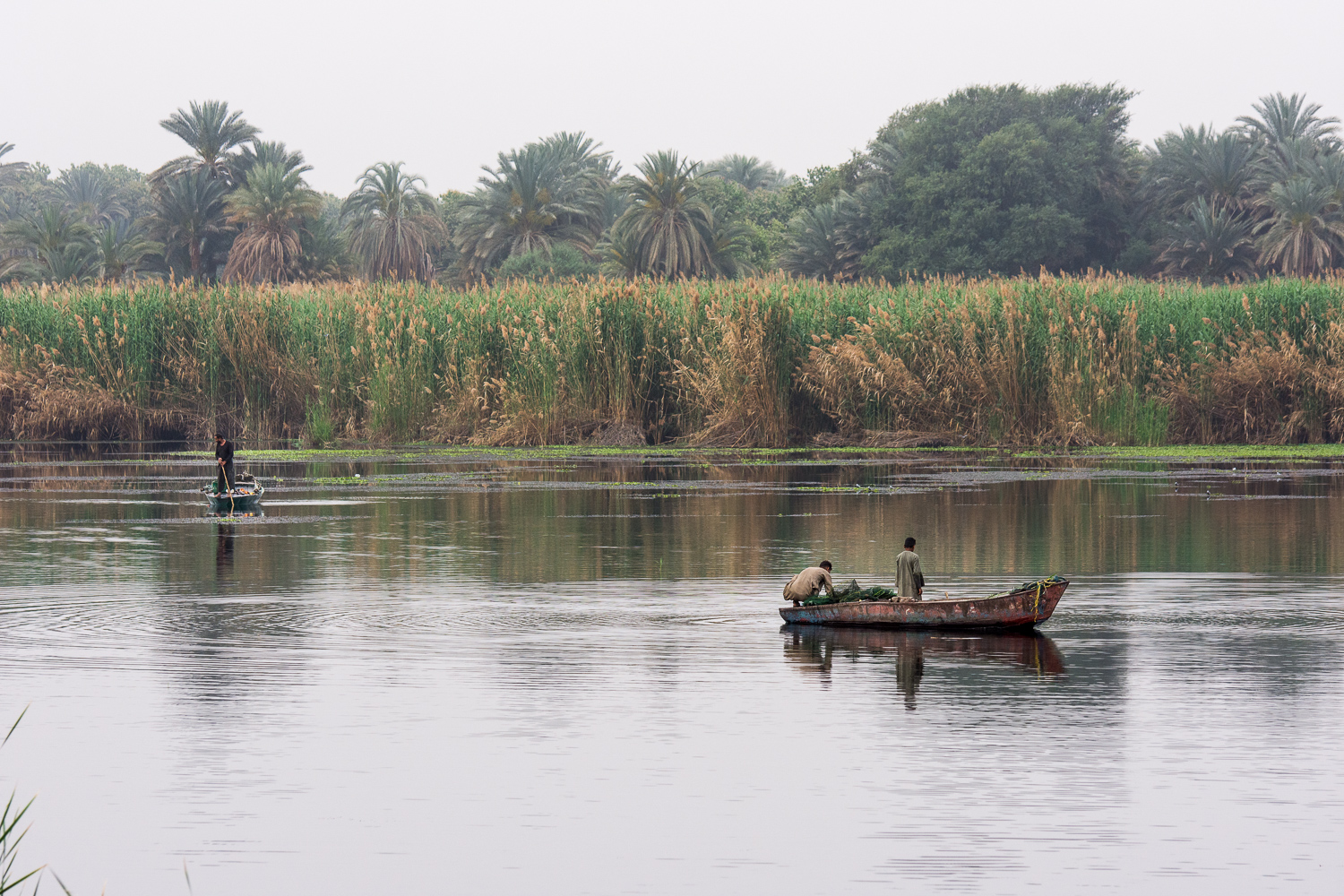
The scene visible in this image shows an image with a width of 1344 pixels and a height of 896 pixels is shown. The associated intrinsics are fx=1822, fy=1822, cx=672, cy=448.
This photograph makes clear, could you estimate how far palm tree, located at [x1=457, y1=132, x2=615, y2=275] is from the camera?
8525 centimetres

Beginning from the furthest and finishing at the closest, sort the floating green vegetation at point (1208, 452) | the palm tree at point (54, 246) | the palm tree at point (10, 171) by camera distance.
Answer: the palm tree at point (10, 171) → the palm tree at point (54, 246) → the floating green vegetation at point (1208, 452)

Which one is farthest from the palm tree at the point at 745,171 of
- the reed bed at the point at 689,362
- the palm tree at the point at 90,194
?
the reed bed at the point at 689,362

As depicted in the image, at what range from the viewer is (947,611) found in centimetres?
1435

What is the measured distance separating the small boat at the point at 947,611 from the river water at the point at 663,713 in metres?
0.17

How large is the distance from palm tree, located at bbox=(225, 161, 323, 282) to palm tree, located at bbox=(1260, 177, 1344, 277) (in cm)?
4339

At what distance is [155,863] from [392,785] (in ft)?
5.34

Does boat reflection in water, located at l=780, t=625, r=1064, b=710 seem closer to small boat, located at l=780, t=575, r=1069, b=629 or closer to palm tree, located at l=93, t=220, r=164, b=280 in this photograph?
small boat, located at l=780, t=575, r=1069, b=629

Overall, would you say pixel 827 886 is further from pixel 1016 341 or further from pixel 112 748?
pixel 1016 341

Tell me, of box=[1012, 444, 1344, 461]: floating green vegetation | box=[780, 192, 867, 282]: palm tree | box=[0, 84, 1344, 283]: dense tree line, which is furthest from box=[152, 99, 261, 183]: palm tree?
box=[1012, 444, 1344, 461]: floating green vegetation

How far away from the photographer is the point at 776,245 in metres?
95.2

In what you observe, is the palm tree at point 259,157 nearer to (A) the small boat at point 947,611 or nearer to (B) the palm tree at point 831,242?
(B) the palm tree at point 831,242

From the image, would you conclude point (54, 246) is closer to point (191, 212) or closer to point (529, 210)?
point (191, 212)

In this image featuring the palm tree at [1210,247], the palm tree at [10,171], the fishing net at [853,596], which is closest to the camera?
the fishing net at [853,596]

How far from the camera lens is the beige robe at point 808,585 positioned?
14852 mm
